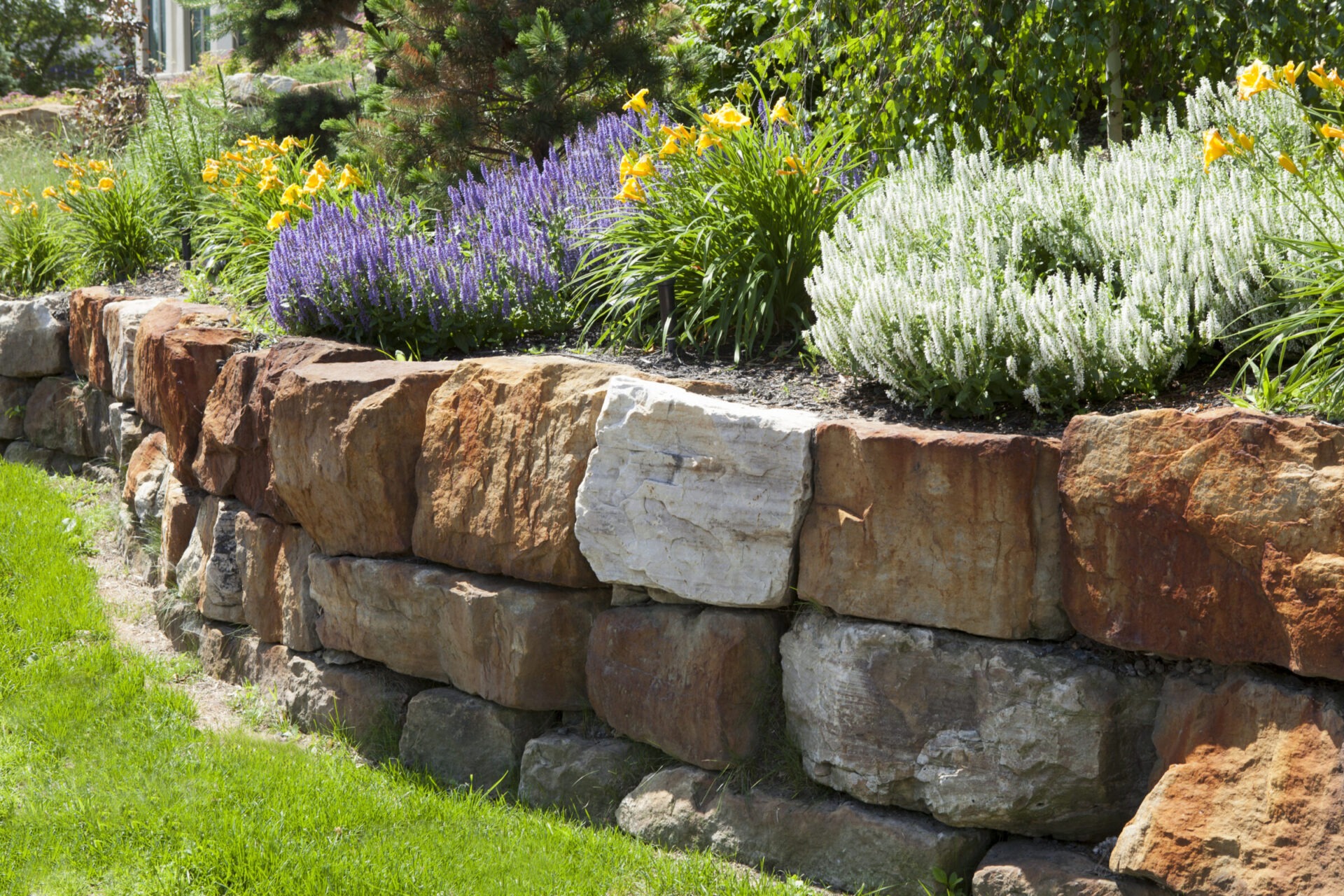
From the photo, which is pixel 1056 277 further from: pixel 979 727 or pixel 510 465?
pixel 510 465

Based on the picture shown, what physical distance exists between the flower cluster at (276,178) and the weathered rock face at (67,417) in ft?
4.82

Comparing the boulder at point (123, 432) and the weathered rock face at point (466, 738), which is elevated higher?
the boulder at point (123, 432)

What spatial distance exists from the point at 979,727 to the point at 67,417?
6.09 meters

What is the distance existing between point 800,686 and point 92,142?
9.21 metres

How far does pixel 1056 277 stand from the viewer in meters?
2.99

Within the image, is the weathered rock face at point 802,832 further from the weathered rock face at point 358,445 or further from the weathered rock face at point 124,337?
the weathered rock face at point 124,337

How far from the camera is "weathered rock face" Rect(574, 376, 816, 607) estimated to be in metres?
2.99

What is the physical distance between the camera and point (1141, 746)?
2.67 meters

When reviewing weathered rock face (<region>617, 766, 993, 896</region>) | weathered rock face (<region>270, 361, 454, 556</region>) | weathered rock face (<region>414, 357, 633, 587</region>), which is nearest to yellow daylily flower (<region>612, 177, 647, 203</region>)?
weathered rock face (<region>414, 357, 633, 587</region>)

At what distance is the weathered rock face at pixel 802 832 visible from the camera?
283cm

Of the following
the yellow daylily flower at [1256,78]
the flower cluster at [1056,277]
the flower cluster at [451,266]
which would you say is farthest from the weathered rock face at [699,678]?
the yellow daylily flower at [1256,78]

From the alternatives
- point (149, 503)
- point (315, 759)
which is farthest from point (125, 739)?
point (149, 503)

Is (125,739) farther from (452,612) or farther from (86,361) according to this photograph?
(86,361)

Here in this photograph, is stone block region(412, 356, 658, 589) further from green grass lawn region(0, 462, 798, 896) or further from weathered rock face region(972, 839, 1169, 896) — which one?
weathered rock face region(972, 839, 1169, 896)
